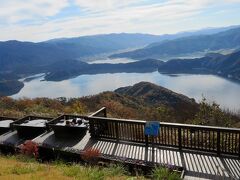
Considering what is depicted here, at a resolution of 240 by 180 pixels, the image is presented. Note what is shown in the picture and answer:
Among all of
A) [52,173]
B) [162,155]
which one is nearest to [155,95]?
[162,155]

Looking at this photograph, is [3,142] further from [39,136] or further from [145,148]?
[145,148]

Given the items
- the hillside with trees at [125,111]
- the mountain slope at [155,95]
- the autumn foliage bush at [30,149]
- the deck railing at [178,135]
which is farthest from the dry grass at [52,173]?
the mountain slope at [155,95]

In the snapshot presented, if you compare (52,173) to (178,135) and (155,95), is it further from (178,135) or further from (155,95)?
(155,95)

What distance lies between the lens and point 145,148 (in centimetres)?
1212

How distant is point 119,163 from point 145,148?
60.3 inches

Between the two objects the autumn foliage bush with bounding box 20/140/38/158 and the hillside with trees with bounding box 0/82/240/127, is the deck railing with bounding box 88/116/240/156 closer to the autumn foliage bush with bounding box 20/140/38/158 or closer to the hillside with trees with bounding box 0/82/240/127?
the autumn foliage bush with bounding box 20/140/38/158

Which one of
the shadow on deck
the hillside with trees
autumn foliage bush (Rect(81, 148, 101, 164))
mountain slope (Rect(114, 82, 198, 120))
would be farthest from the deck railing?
mountain slope (Rect(114, 82, 198, 120))

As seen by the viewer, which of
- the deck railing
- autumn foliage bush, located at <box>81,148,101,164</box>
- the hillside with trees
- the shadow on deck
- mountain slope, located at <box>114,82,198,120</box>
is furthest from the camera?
mountain slope, located at <box>114,82,198,120</box>

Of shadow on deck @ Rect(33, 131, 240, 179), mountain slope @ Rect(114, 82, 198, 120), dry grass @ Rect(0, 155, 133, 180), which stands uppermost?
dry grass @ Rect(0, 155, 133, 180)

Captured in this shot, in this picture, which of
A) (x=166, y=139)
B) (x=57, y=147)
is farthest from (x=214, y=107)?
(x=57, y=147)

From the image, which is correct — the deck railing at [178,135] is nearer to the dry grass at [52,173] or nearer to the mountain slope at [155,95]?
the dry grass at [52,173]

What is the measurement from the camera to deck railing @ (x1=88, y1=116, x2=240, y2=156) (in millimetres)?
10693

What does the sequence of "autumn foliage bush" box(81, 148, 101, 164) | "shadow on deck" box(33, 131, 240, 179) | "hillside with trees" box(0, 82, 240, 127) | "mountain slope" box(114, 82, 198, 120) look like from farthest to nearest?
"mountain slope" box(114, 82, 198, 120) → "hillside with trees" box(0, 82, 240, 127) → "autumn foliage bush" box(81, 148, 101, 164) → "shadow on deck" box(33, 131, 240, 179)

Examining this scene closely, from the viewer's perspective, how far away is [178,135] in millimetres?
11477
